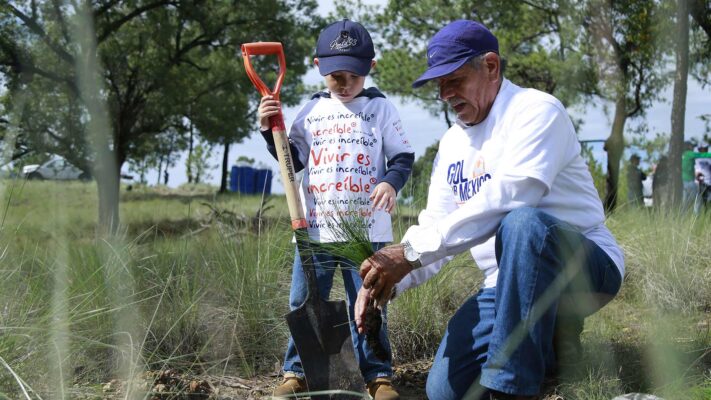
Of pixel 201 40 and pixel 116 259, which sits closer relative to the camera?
pixel 116 259

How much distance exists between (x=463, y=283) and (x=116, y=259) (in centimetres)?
173

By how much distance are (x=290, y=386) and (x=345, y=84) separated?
1165 mm

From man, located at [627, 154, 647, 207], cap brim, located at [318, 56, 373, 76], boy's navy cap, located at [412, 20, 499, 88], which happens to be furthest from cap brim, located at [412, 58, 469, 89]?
man, located at [627, 154, 647, 207]

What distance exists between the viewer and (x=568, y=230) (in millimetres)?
2230

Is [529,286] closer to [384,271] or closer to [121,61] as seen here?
[384,271]

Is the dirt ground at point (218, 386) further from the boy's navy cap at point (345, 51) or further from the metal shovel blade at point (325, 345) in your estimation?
the boy's navy cap at point (345, 51)

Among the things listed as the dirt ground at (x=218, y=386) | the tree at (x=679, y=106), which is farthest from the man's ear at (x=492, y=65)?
the tree at (x=679, y=106)

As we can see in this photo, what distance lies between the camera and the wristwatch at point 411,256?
7.25 feet

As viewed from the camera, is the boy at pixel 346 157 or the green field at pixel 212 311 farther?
the boy at pixel 346 157

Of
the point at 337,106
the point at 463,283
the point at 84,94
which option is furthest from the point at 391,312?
the point at 84,94

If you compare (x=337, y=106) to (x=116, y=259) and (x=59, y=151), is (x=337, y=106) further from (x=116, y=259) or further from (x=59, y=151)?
(x=59, y=151)

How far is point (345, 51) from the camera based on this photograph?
116 inches

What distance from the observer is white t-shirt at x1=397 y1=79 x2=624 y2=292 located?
7.26ft

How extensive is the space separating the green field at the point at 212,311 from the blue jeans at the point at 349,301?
0.84 feet
